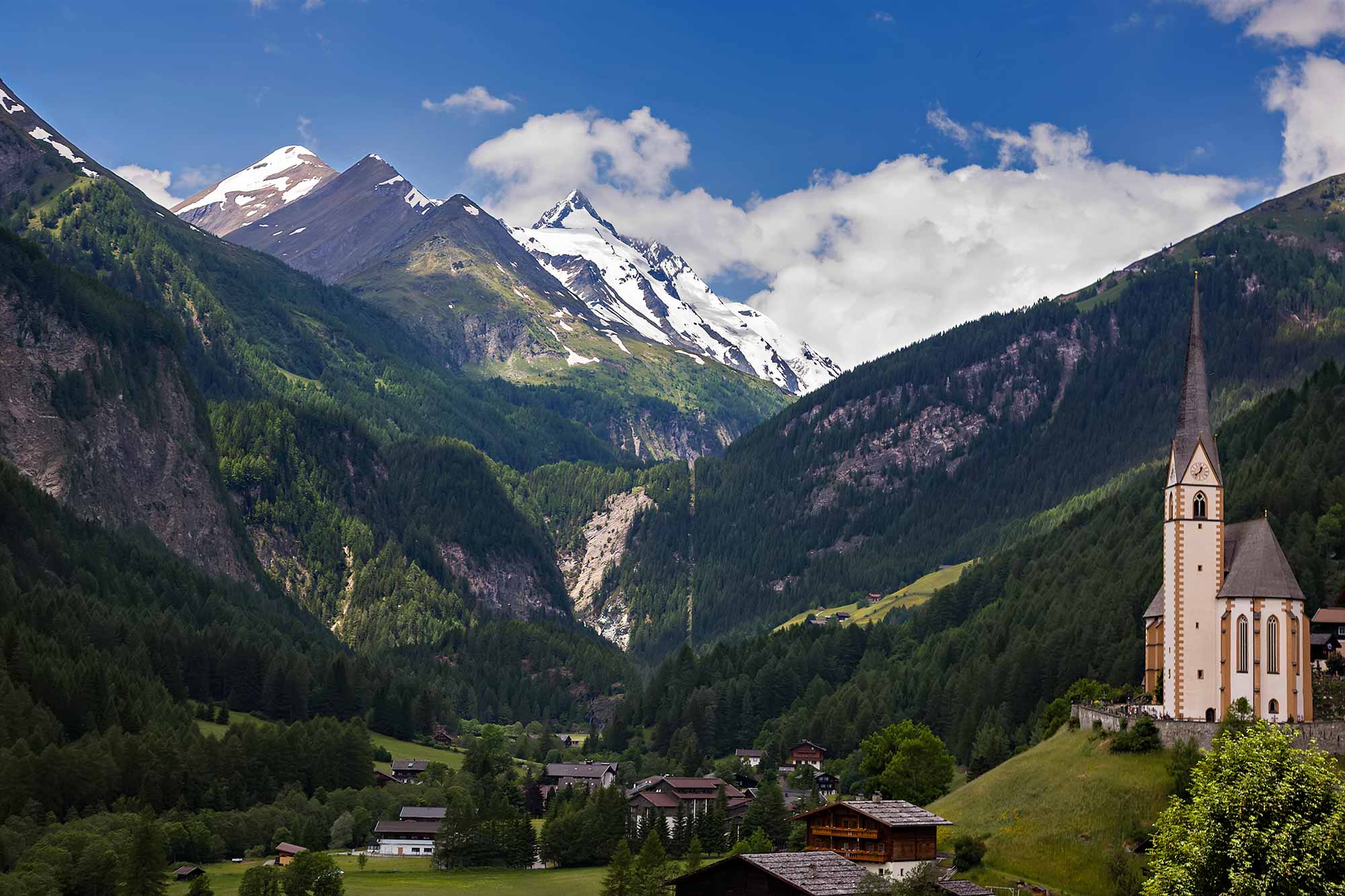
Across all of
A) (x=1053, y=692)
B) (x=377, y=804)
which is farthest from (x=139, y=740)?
(x=1053, y=692)

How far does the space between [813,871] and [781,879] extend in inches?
133

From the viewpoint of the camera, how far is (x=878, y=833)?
11725 cm

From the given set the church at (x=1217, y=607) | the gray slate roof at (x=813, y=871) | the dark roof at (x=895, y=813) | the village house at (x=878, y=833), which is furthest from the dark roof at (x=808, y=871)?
the church at (x=1217, y=607)

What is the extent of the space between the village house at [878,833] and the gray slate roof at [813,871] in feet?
15.0

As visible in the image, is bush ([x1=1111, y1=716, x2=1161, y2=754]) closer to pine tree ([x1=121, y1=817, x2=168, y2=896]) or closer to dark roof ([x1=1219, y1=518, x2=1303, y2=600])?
dark roof ([x1=1219, y1=518, x2=1303, y2=600])

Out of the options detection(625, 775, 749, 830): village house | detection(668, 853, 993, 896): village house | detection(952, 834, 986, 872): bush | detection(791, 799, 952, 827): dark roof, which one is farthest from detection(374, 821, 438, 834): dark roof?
detection(952, 834, 986, 872): bush

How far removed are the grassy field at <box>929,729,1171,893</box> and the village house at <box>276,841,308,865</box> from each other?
67.0 meters

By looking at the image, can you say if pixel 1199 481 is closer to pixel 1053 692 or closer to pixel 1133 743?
pixel 1133 743

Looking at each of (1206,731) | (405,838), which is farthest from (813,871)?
(405,838)

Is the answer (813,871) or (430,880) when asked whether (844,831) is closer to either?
(813,871)

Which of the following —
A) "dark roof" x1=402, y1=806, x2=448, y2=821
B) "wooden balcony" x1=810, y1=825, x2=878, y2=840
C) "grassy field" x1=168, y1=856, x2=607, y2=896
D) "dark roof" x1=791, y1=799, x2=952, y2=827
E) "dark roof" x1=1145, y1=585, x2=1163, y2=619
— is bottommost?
"grassy field" x1=168, y1=856, x2=607, y2=896

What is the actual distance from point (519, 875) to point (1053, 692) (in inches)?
2413

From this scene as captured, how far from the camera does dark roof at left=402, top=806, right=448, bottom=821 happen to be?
186500 mm

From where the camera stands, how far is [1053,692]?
187m
